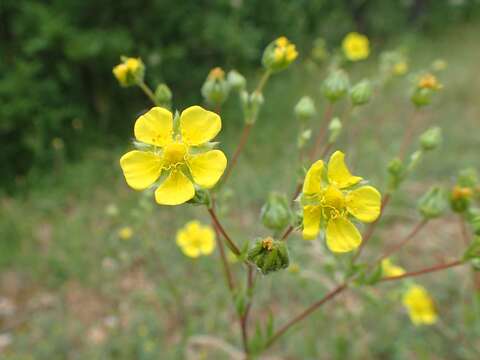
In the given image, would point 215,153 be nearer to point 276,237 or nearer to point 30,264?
point 276,237

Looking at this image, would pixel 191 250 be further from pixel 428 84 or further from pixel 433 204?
pixel 428 84

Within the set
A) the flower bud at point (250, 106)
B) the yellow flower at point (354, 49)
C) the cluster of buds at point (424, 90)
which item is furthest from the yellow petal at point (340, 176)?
the yellow flower at point (354, 49)

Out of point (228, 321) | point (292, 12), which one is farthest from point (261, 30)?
point (228, 321)

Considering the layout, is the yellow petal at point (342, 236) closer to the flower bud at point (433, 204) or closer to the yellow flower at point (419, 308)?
the flower bud at point (433, 204)

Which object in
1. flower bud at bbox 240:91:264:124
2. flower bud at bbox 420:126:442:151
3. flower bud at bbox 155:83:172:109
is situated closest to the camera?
flower bud at bbox 155:83:172:109

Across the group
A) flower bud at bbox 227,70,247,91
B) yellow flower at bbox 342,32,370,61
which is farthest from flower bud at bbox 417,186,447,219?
yellow flower at bbox 342,32,370,61

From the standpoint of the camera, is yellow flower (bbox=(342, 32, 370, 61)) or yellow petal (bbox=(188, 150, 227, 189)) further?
yellow flower (bbox=(342, 32, 370, 61))

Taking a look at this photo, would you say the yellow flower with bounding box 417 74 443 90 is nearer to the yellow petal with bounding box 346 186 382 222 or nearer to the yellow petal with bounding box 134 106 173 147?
the yellow petal with bounding box 346 186 382 222
